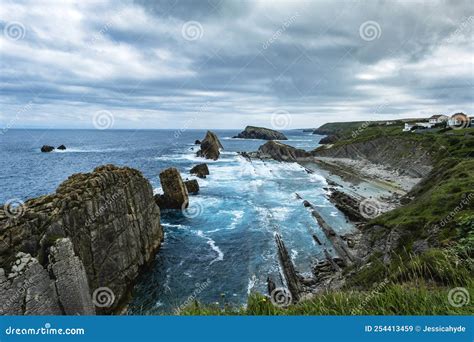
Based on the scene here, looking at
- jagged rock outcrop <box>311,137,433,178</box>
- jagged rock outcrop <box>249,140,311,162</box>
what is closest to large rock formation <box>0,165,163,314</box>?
jagged rock outcrop <box>311,137,433,178</box>

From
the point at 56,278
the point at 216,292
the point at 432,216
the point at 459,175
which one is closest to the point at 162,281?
the point at 216,292

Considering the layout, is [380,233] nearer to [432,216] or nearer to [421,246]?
[432,216]

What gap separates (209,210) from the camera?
54094mm

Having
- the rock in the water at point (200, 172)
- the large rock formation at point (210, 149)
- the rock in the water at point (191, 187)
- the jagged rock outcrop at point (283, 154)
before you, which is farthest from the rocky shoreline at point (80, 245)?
the jagged rock outcrop at point (283, 154)

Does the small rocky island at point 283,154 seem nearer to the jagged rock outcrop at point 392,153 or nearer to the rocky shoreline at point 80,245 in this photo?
the jagged rock outcrop at point 392,153

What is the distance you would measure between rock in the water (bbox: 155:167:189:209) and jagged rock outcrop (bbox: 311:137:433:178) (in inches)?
2505

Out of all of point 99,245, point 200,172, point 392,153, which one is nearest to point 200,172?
point 200,172

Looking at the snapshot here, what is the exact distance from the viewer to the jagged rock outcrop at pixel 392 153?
8506cm

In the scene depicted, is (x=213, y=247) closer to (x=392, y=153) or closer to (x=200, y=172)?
(x=200, y=172)

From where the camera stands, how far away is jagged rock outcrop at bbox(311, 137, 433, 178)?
3349 inches

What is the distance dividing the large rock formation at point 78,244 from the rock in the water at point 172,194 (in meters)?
15.0

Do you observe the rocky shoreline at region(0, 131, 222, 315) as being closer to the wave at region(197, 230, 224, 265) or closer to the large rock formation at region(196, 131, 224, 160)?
the wave at region(197, 230, 224, 265)

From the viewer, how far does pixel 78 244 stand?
22.5 m

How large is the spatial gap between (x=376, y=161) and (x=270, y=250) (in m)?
88.4
